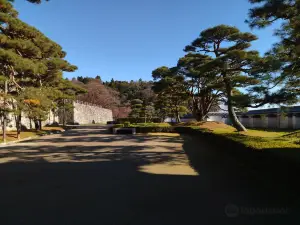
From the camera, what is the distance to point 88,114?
4991 centimetres

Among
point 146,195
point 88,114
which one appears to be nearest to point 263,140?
point 146,195

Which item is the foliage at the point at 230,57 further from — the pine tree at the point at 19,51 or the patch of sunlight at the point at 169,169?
the pine tree at the point at 19,51

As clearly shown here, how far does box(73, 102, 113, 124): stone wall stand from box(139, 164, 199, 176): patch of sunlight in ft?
121

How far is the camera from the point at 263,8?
6922 millimetres

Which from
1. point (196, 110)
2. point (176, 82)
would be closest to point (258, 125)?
point (196, 110)

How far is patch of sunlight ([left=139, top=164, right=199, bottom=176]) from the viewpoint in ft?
20.8

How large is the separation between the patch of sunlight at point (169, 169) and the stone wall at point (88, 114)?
121 ft

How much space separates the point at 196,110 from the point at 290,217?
2370 centimetres

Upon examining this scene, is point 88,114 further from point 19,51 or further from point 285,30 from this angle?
point 285,30

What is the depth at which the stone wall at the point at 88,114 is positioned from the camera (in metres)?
43.9

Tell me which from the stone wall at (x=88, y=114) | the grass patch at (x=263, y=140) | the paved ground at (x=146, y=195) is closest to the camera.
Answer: the paved ground at (x=146, y=195)

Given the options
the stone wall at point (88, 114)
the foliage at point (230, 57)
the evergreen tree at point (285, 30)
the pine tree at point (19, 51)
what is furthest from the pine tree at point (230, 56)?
the stone wall at point (88, 114)

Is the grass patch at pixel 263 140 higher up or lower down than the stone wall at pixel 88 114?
lower down

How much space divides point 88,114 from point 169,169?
1774 inches
